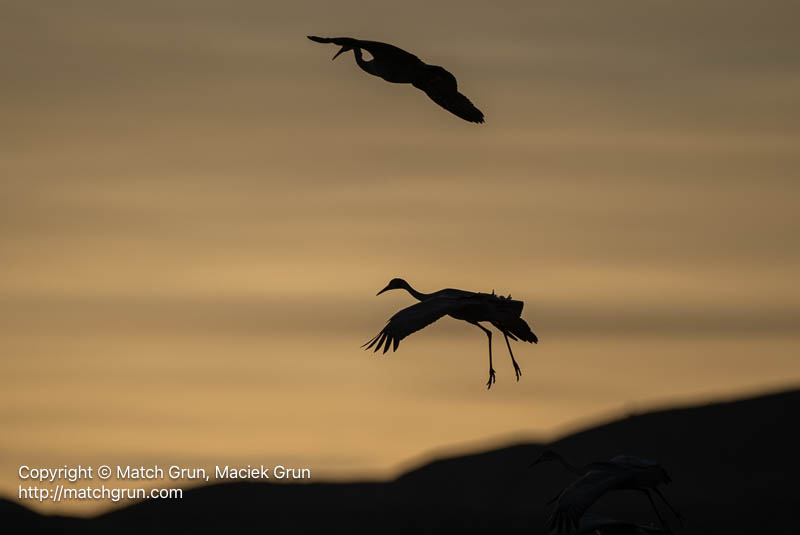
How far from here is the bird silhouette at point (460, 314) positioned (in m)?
37.3

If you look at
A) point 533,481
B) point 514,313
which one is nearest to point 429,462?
point 533,481

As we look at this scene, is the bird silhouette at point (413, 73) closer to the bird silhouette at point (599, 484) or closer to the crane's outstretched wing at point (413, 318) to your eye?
the crane's outstretched wing at point (413, 318)

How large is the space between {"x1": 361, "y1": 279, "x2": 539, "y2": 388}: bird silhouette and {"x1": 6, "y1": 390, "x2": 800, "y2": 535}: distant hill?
88339 millimetres

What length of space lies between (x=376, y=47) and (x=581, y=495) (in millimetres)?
9370

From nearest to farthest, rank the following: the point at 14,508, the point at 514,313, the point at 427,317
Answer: the point at 427,317 < the point at 514,313 < the point at 14,508

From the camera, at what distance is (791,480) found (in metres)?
142

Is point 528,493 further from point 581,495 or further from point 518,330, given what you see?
point 581,495

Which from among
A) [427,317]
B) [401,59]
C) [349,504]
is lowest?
[427,317]

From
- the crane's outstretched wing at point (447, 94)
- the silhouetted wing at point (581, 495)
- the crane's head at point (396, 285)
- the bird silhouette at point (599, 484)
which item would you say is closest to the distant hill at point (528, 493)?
the crane's head at point (396, 285)

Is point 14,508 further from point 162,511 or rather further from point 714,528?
point 714,528

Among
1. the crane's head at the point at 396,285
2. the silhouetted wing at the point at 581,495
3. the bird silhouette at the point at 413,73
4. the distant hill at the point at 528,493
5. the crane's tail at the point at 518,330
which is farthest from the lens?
the distant hill at the point at 528,493

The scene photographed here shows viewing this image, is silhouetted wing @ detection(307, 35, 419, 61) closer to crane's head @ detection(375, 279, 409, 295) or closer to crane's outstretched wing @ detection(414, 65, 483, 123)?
crane's outstretched wing @ detection(414, 65, 483, 123)

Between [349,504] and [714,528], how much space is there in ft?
94.0

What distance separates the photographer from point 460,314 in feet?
132
